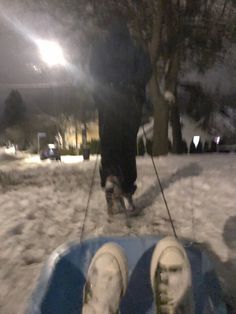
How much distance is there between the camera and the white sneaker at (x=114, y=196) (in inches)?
210

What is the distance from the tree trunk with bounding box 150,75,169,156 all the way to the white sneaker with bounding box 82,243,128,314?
12.3 metres

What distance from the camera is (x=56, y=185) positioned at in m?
8.48

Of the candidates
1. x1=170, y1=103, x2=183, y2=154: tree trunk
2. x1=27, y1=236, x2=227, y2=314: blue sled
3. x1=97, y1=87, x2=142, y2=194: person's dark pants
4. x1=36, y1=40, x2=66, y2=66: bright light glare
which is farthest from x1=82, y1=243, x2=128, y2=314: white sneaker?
x1=170, y1=103, x2=183, y2=154: tree trunk

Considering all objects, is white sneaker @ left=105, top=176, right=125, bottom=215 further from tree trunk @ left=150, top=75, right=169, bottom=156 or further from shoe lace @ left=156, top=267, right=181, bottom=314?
tree trunk @ left=150, top=75, right=169, bottom=156

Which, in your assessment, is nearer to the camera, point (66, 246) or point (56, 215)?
point (66, 246)

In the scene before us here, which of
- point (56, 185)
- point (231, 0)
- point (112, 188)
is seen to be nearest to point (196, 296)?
point (112, 188)

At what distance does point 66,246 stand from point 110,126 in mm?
2128

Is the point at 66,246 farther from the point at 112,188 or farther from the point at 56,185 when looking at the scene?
the point at 56,185

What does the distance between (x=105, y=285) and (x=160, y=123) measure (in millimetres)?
12628

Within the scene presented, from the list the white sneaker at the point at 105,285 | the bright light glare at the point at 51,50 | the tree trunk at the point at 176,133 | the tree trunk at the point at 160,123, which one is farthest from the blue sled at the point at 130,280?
the tree trunk at the point at 176,133

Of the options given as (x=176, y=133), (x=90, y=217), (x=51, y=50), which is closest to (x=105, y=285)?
(x=90, y=217)

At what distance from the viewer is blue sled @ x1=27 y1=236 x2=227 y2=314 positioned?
304 centimetres

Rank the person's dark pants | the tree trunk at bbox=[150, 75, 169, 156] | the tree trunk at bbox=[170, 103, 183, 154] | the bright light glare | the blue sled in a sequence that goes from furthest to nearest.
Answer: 1. the tree trunk at bbox=[170, 103, 183, 154]
2. the tree trunk at bbox=[150, 75, 169, 156]
3. the bright light glare
4. the person's dark pants
5. the blue sled

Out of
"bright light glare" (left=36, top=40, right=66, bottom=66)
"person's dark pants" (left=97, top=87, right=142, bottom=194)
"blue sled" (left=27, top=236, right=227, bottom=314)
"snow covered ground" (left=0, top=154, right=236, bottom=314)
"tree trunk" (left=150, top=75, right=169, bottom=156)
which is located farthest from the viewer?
"tree trunk" (left=150, top=75, right=169, bottom=156)
